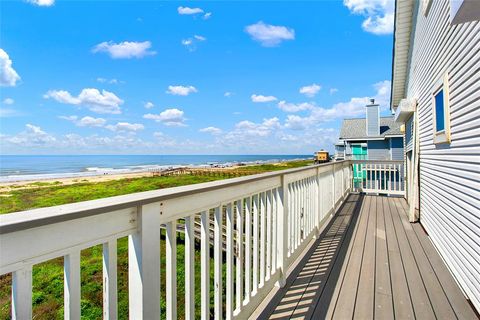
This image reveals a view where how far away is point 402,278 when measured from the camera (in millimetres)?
2545

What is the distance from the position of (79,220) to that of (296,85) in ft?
91.4

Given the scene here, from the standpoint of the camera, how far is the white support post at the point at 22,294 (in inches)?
25.9

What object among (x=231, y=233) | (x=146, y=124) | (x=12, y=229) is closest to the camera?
(x=12, y=229)

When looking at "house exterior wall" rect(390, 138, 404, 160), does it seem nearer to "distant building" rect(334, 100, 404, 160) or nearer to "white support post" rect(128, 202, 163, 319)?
"distant building" rect(334, 100, 404, 160)

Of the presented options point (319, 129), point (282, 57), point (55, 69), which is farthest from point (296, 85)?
point (55, 69)

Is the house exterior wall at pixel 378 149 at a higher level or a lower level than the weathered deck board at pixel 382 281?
higher

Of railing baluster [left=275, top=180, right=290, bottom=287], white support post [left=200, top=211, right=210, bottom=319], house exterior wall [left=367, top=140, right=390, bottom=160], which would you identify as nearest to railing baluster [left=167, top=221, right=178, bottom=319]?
white support post [left=200, top=211, right=210, bottom=319]

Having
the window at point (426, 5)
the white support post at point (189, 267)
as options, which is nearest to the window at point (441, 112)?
the window at point (426, 5)

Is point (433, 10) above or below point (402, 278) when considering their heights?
above

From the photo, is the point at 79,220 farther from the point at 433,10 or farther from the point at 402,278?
the point at 433,10

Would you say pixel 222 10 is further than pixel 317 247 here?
Yes

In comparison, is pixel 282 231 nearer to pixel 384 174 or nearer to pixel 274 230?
pixel 274 230

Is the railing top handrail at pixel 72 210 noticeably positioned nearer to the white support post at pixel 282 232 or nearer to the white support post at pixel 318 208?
the white support post at pixel 282 232

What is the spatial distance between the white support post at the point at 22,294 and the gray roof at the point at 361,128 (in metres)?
16.1
